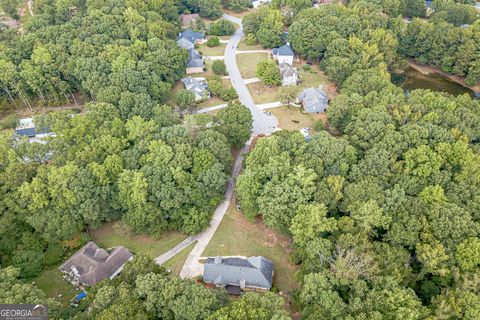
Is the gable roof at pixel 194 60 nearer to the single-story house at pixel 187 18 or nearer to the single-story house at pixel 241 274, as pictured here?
the single-story house at pixel 187 18

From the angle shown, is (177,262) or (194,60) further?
(194,60)

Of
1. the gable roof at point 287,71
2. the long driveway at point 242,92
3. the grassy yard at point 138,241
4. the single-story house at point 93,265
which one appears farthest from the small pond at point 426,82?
the single-story house at point 93,265

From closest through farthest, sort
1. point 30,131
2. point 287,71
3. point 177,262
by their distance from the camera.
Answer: point 177,262 → point 30,131 → point 287,71

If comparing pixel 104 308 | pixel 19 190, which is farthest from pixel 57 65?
pixel 104 308

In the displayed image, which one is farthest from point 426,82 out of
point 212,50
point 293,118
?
point 212,50

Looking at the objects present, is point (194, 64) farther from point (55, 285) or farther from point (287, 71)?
point (55, 285)

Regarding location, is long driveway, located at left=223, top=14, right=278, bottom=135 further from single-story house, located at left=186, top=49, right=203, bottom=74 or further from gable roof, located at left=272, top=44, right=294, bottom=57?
gable roof, located at left=272, top=44, right=294, bottom=57
